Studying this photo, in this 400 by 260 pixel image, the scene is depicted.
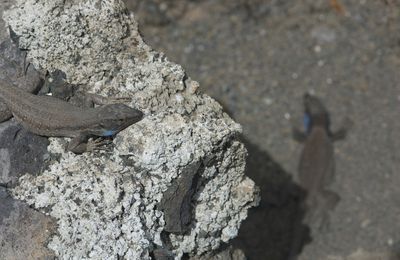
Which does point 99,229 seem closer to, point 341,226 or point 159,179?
point 159,179

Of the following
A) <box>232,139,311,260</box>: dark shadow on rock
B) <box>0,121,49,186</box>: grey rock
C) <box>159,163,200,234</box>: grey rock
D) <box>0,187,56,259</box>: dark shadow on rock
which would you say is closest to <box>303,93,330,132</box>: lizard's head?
<box>232,139,311,260</box>: dark shadow on rock

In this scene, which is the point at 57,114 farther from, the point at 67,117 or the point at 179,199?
the point at 179,199

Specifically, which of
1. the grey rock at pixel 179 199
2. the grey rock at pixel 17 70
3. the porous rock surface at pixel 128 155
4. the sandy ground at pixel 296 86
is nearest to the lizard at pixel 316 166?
the sandy ground at pixel 296 86

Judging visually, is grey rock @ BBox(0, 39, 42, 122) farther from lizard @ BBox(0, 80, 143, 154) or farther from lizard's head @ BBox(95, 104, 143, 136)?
lizard's head @ BBox(95, 104, 143, 136)

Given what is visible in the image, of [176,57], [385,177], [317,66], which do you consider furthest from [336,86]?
[176,57]

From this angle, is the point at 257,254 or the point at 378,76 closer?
the point at 257,254

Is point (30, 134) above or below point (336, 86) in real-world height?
above

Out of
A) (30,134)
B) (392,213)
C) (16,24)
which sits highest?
(16,24)
